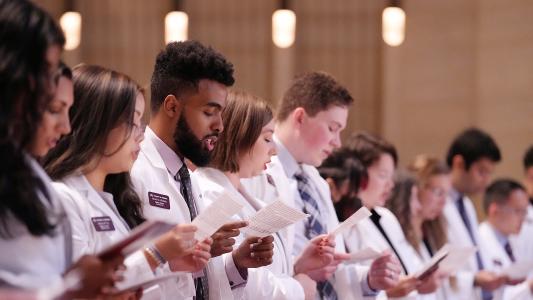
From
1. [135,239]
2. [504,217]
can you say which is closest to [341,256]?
[135,239]

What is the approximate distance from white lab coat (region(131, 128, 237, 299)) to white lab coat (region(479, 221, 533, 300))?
168 inches

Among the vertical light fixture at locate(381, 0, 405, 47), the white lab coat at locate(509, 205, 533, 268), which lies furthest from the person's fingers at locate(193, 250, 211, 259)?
the vertical light fixture at locate(381, 0, 405, 47)

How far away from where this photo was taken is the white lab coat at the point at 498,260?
8273 millimetres

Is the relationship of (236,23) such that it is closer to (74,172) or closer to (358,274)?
(358,274)

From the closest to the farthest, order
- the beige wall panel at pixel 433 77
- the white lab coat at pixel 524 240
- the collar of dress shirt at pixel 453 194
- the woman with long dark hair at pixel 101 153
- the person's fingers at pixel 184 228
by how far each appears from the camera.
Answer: the person's fingers at pixel 184 228 → the woman with long dark hair at pixel 101 153 → the collar of dress shirt at pixel 453 194 → the white lab coat at pixel 524 240 → the beige wall panel at pixel 433 77

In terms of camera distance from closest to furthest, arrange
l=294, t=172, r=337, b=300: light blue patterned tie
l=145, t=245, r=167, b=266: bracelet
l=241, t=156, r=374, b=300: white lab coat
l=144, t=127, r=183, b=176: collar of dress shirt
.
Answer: l=145, t=245, r=167, b=266: bracelet → l=144, t=127, r=183, b=176: collar of dress shirt → l=241, t=156, r=374, b=300: white lab coat → l=294, t=172, r=337, b=300: light blue patterned tie

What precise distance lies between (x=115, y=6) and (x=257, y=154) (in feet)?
23.1

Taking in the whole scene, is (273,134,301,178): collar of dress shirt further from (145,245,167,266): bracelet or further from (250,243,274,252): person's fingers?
(145,245,167,266): bracelet

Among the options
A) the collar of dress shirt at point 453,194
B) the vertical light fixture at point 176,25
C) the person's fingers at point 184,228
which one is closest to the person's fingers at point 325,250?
the person's fingers at point 184,228

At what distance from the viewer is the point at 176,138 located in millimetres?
4352

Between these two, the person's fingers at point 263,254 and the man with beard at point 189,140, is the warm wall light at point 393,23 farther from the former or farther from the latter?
the person's fingers at point 263,254

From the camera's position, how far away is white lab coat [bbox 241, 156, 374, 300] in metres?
5.54

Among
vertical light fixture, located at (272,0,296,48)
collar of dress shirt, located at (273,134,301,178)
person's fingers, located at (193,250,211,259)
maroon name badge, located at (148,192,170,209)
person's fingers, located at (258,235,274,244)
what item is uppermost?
vertical light fixture, located at (272,0,296,48)

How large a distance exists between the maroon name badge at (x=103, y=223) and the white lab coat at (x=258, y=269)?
994 millimetres
